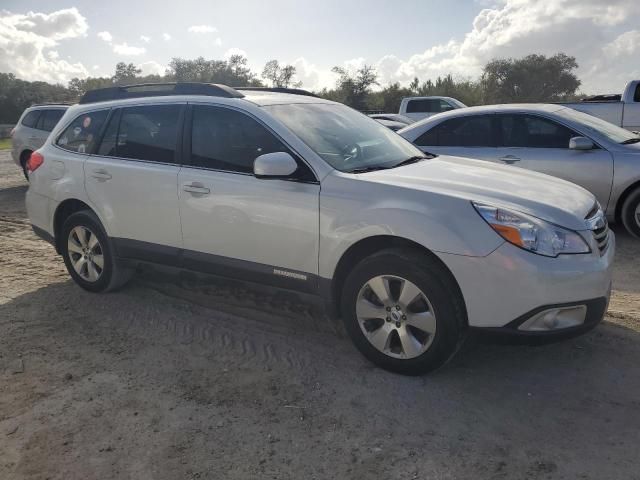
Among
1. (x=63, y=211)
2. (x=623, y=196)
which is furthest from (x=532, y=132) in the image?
(x=63, y=211)

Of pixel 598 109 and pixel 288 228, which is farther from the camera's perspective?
pixel 598 109

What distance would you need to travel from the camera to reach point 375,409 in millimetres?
3234

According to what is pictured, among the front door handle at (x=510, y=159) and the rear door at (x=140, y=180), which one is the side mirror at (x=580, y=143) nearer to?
the front door handle at (x=510, y=159)

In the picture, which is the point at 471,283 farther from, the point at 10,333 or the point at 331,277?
the point at 10,333

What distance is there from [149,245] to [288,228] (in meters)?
1.47

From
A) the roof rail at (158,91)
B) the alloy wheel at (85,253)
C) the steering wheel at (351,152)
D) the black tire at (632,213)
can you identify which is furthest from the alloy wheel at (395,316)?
the black tire at (632,213)

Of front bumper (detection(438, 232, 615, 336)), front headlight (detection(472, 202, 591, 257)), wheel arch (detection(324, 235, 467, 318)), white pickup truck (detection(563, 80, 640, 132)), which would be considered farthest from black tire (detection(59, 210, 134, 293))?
white pickup truck (detection(563, 80, 640, 132))

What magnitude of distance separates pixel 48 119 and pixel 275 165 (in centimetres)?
1043

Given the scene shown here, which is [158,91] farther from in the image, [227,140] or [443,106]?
→ [443,106]

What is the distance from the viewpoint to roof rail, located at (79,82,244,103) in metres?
4.43

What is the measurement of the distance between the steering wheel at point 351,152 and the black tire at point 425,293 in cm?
86

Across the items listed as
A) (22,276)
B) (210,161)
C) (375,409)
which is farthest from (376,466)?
(22,276)

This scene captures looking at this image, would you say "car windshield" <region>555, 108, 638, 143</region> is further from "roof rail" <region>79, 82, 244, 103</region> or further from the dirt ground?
"roof rail" <region>79, 82, 244, 103</region>

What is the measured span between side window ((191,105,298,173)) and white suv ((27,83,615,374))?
1 cm
